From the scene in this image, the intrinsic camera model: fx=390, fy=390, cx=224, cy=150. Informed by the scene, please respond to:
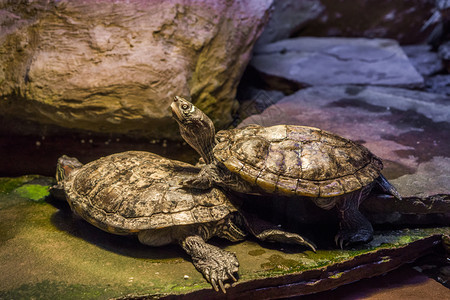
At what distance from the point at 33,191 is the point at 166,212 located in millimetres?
1745

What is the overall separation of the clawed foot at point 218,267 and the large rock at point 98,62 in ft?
5.98

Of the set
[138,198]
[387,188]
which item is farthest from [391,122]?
[138,198]

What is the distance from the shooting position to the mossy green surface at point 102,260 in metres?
2.38

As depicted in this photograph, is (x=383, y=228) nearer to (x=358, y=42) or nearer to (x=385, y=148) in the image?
(x=385, y=148)

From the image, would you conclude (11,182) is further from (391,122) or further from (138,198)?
(391,122)

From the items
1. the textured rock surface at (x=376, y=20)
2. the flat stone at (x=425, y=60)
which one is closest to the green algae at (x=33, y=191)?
the flat stone at (x=425, y=60)

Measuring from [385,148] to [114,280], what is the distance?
8.84 feet

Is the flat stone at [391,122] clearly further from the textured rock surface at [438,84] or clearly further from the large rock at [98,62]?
the textured rock surface at [438,84]

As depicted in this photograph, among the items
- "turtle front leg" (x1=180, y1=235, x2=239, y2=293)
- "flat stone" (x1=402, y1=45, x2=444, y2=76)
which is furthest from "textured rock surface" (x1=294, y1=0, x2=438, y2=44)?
"turtle front leg" (x1=180, y1=235, x2=239, y2=293)

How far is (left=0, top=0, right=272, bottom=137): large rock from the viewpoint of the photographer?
377 centimetres

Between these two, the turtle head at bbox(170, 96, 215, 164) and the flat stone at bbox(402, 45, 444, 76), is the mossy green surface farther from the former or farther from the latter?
the flat stone at bbox(402, 45, 444, 76)

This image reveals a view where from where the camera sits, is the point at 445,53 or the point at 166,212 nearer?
the point at 166,212

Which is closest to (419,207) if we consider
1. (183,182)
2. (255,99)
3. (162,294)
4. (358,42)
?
(183,182)

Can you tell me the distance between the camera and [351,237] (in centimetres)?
277
